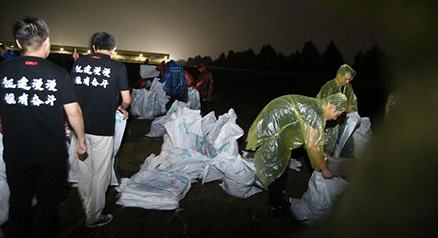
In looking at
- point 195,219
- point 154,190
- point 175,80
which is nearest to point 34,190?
point 154,190

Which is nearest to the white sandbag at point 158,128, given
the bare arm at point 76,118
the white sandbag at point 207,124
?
the white sandbag at point 207,124

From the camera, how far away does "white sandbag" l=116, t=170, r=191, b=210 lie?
263 centimetres

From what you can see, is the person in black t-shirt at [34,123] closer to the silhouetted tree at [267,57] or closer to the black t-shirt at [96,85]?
the black t-shirt at [96,85]

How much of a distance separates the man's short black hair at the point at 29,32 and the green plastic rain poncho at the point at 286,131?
6.44 feet

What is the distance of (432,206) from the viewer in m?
1.34

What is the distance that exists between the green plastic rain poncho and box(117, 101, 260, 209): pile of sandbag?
387 mm

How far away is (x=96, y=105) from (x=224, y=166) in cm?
155

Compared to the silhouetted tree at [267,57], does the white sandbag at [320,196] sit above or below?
below

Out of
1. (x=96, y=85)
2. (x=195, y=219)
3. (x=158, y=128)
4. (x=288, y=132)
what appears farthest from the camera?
(x=158, y=128)

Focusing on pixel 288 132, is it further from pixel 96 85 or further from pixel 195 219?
pixel 96 85

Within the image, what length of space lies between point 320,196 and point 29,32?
2.63 meters

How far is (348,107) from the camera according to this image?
12.5 ft

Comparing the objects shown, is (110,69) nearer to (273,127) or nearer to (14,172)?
(14,172)

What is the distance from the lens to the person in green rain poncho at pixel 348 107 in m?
3.47
